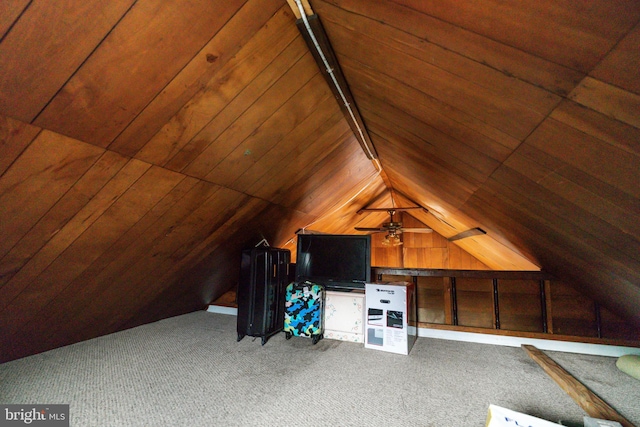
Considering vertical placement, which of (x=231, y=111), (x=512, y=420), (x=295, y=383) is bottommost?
(x=295, y=383)

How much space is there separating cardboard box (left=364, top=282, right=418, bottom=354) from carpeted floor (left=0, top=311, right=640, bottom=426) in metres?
0.11

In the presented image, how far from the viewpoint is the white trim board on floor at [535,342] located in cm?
267

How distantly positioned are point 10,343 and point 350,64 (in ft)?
11.0

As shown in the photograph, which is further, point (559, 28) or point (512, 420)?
point (512, 420)

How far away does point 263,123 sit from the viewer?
1910 mm

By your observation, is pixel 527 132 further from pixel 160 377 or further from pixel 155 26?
pixel 160 377

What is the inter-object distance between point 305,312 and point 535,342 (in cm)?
240

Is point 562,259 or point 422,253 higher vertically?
point 422,253

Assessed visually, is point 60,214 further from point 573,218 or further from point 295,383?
point 573,218

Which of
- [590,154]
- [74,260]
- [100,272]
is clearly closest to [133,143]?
[74,260]

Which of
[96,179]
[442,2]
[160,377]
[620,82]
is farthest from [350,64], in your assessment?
[160,377]

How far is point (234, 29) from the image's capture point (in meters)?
1.29

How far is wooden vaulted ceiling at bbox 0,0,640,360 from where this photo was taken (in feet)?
2.96

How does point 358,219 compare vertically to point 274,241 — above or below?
above
